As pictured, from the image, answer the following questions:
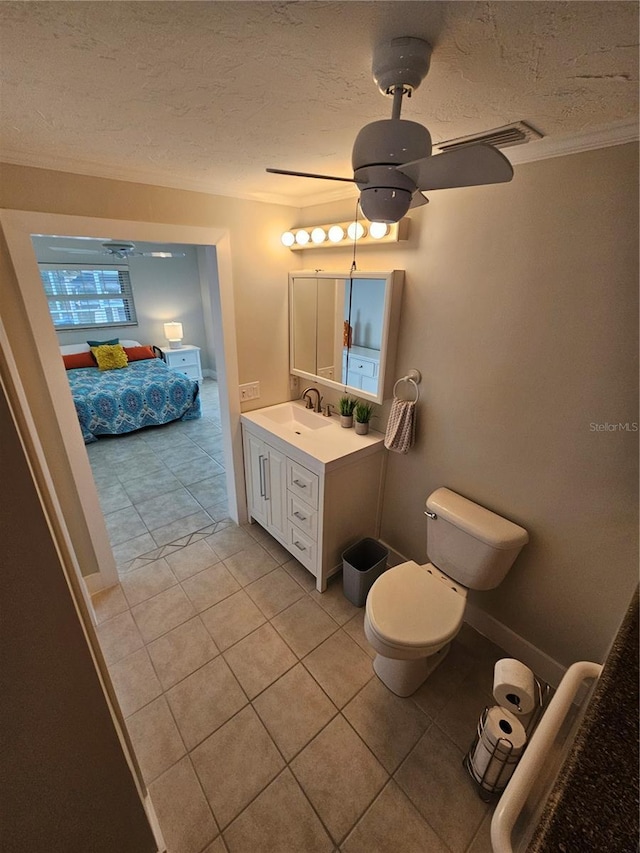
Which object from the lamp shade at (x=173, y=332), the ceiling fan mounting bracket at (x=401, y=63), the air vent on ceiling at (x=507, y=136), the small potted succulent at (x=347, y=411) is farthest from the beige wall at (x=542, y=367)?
the lamp shade at (x=173, y=332)

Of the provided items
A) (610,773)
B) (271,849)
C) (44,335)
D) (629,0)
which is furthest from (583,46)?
(271,849)

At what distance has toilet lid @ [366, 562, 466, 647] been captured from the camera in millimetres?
1472

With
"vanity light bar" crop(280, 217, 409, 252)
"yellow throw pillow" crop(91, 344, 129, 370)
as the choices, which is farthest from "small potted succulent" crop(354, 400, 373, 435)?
"yellow throw pillow" crop(91, 344, 129, 370)

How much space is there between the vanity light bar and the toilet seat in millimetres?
1700

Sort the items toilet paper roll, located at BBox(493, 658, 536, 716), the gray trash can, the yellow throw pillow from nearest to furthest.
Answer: toilet paper roll, located at BBox(493, 658, 536, 716), the gray trash can, the yellow throw pillow

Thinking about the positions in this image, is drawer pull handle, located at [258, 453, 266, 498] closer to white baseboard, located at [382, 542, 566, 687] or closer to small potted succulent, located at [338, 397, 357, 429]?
small potted succulent, located at [338, 397, 357, 429]

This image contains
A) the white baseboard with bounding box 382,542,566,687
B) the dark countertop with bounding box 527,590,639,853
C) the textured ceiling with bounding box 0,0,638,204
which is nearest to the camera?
the dark countertop with bounding box 527,590,639,853

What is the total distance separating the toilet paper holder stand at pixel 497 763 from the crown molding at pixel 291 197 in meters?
1.88

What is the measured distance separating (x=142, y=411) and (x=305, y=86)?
4.13 m

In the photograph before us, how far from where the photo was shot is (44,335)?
1.70 metres

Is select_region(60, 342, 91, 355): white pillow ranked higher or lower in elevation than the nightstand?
higher

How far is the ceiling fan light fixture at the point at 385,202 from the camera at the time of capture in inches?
37.0

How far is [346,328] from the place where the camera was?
221cm

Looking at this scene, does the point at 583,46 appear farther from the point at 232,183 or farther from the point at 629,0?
the point at 232,183
